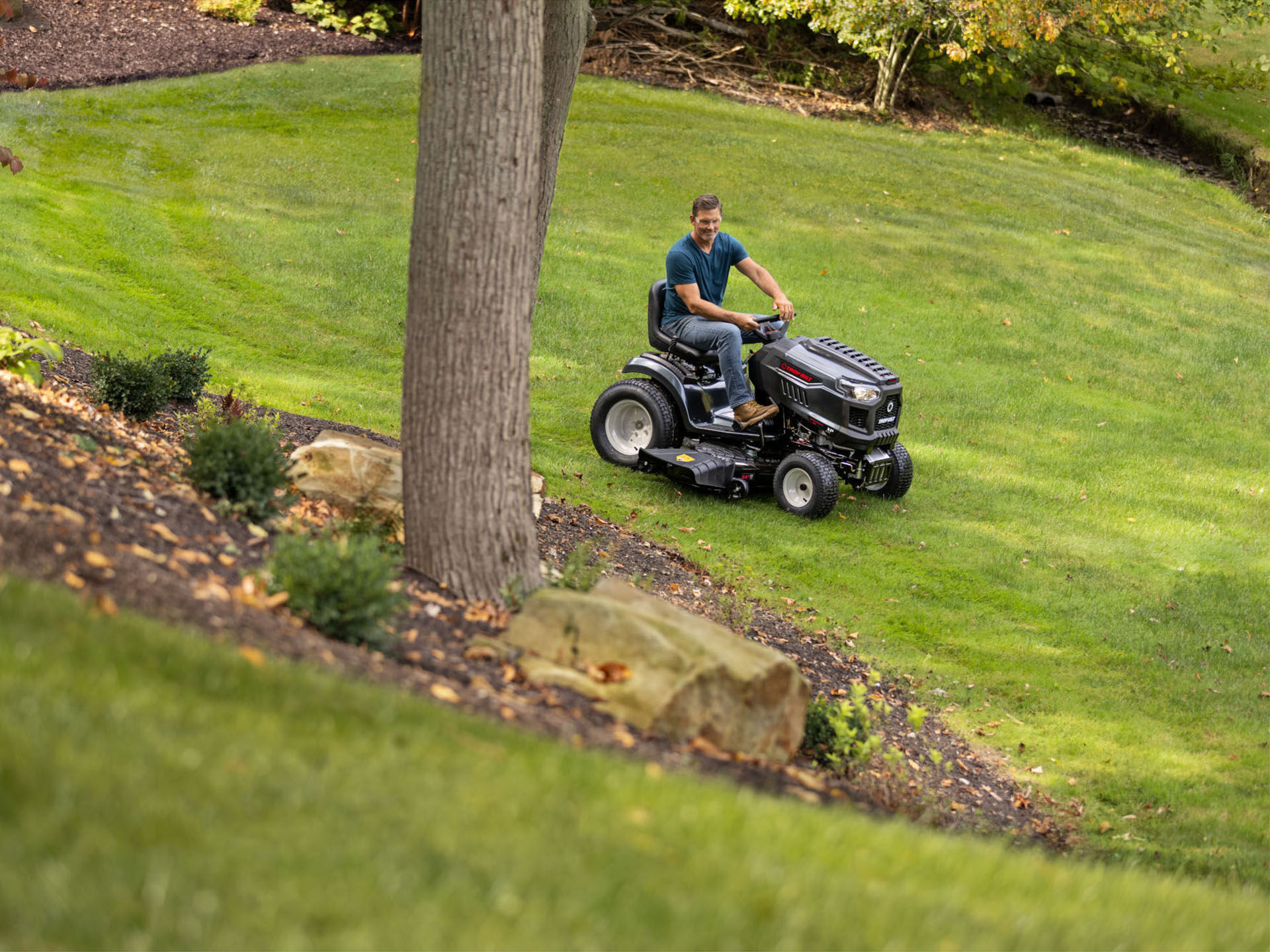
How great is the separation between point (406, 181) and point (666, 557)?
1155 cm

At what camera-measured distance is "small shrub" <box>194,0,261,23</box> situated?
2327cm

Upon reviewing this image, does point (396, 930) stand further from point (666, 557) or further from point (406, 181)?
point (406, 181)

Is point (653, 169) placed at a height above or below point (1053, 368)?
above

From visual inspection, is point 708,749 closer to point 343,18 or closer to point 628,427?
point 628,427

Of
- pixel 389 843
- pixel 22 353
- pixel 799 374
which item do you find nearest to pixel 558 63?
pixel 799 374

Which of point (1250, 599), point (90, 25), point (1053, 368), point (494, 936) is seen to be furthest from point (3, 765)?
point (90, 25)

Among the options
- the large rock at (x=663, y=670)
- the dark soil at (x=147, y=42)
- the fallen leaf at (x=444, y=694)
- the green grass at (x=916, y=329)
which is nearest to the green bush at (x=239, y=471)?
the large rock at (x=663, y=670)

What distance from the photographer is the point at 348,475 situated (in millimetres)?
6508

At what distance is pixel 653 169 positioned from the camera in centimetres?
1980

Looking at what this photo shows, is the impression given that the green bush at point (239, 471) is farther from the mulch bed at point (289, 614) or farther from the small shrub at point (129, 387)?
the small shrub at point (129, 387)

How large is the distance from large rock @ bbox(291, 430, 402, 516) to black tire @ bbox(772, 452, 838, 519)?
359 centimetres

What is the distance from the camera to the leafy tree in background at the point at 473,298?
515 centimetres

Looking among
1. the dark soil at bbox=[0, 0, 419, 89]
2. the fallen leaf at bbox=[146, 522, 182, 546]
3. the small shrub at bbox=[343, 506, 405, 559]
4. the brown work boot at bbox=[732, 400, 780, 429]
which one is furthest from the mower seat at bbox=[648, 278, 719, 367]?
the dark soil at bbox=[0, 0, 419, 89]

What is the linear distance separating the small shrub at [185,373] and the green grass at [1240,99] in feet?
85.0
